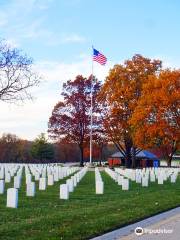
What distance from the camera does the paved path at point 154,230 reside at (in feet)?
31.5

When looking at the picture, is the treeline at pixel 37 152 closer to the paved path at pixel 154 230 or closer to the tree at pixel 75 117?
the tree at pixel 75 117

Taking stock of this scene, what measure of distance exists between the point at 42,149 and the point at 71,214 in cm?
6841

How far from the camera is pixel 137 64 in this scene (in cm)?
5672

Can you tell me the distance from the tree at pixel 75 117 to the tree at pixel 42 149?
15696 mm

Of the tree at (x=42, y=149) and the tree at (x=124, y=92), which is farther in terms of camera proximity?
the tree at (x=42, y=149)

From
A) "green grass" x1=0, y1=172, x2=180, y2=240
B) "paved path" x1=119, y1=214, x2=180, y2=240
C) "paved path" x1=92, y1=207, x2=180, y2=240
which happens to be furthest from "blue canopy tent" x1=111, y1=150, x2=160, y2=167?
"paved path" x1=119, y1=214, x2=180, y2=240

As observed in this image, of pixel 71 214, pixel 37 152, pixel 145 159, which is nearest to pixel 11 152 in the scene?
pixel 37 152

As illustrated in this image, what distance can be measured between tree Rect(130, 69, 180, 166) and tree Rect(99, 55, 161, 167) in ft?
12.2

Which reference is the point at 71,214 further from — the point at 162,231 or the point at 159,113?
the point at 159,113

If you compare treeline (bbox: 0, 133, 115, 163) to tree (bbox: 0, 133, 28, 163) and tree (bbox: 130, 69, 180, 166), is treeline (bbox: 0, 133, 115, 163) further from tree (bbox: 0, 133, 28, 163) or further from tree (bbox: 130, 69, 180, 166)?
tree (bbox: 130, 69, 180, 166)

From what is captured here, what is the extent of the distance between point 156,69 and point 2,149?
137ft

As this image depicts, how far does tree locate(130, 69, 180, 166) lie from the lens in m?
49.7

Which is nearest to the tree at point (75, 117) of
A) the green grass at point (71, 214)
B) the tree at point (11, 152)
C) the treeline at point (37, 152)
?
the treeline at point (37, 152)

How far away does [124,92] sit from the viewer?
55.4 meters
